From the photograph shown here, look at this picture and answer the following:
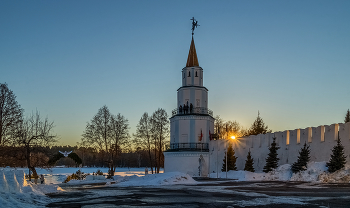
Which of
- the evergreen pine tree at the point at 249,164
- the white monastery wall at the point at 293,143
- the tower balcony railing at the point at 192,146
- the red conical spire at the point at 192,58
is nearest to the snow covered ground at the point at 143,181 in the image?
the white monastery wall at the point at 293,143

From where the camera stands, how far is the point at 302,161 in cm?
2575

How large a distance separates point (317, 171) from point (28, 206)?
18575 mm

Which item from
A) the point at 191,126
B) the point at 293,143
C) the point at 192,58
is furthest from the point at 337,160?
the point at 192,58

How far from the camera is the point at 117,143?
5138 cm

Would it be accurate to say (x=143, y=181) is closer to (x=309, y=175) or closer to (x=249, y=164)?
(x=309, y=175)

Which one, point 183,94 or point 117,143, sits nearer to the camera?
point 183,94

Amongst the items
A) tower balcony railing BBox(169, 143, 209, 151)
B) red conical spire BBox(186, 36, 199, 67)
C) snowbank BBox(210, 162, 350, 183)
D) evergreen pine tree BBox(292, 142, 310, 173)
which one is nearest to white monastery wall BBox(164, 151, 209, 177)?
tower balcony railing BBox(169, 143, 209, 151)

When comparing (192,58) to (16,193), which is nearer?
(16,193)

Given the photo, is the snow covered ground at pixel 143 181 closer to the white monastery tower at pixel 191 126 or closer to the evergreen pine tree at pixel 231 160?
the evergreen pine tree at pixel 231 160

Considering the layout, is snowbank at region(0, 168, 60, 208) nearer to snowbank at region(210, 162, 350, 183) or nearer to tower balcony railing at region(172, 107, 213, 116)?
snowbank at region(210, 162, 350, 183)

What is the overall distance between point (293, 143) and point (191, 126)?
17676 millimetres

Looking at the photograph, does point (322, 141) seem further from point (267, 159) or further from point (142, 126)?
point (142, 126)

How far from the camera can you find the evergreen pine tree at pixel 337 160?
22.7 meters

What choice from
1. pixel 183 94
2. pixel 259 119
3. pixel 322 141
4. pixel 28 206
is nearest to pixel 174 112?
pixel 183 94
